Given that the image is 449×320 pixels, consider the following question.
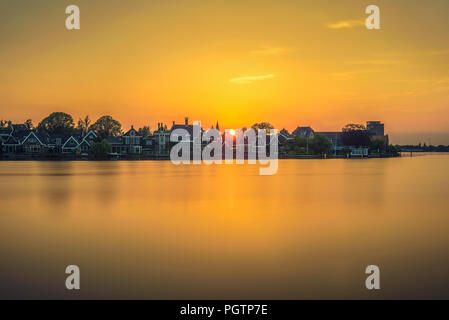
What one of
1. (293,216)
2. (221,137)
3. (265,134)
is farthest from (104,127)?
(293,216)

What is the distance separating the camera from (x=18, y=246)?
14.8m

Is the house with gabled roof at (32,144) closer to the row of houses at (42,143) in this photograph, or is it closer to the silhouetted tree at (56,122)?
the row of houses at (42,143)

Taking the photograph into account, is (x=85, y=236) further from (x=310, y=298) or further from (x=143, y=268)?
(x=310, y=298)

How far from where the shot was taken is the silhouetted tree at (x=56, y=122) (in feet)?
484

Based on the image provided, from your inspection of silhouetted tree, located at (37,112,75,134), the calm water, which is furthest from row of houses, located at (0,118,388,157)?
the calm water

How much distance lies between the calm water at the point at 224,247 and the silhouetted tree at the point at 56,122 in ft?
417

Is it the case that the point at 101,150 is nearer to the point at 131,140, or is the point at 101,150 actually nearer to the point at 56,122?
the point at 131,140

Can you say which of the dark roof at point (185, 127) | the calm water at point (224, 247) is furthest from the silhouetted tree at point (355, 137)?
the calm water at point (224, 247)

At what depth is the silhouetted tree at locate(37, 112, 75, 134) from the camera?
5806 inches

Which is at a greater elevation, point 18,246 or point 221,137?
point 221,137

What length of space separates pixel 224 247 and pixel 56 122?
147 m

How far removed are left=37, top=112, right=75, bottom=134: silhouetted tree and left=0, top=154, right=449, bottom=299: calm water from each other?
12723 cm

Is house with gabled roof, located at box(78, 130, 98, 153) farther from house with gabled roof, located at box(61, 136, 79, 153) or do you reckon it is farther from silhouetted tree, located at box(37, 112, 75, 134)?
silhouetted tree, located at box(37, 112, 75, 134)
